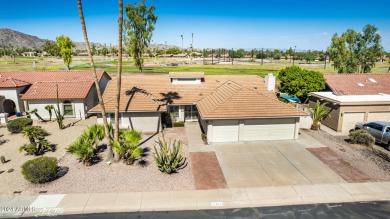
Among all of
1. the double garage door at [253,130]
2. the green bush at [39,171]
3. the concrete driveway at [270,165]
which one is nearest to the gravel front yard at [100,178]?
the green bush at [39,171]

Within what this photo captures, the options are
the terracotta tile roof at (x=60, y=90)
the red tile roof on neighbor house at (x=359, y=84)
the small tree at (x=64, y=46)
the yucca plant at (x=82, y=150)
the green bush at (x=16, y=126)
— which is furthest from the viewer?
the small tree at (x=64, y=46)

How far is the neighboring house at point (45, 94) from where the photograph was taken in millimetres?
27047

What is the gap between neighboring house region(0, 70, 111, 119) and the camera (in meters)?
27.0

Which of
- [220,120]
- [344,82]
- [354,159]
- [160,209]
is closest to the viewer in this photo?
[160,209]

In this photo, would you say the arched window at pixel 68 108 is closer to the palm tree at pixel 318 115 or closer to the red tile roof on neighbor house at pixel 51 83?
the red tile roof on neighbor house at pixel 51 83

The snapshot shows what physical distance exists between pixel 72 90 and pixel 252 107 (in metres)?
19.6

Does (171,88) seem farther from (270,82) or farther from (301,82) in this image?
(301,82)

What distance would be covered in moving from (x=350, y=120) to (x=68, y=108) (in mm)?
28112

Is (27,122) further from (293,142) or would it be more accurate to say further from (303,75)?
(303,75)

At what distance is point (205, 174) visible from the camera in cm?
1557

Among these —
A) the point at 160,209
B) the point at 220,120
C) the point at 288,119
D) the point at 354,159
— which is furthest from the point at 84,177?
the point at 354,159

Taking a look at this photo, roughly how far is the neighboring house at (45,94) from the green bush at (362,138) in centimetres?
2537

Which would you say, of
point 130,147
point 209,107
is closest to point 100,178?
point 130,147

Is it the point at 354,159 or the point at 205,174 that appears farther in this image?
the point at 354,159
